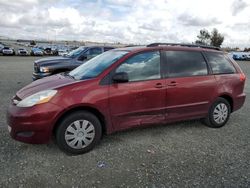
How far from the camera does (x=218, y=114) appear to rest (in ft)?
17.3

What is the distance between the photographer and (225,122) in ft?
17.8

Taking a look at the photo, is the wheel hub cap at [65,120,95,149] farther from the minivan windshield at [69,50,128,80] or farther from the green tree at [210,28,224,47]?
the green tree at [210,28,224,47]

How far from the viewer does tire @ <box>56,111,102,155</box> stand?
381 centimetres

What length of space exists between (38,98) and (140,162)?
177 centimetres

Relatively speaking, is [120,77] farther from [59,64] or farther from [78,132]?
[59,64]

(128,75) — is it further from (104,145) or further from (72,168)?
(72,168)

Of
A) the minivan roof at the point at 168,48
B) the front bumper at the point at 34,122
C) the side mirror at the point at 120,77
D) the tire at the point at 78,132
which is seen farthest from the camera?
the minivan roof at the point at 168,48

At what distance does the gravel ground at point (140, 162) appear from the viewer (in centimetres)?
323

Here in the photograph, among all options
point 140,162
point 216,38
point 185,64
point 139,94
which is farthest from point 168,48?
point 216,38

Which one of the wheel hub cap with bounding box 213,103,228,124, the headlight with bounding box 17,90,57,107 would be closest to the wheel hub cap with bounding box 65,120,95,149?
the headlight with bounding box 17,90,57,107

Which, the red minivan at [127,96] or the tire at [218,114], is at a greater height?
the red minivan at [127,96]

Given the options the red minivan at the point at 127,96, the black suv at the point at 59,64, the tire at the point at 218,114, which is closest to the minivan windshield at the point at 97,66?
the red minivan at the point at 127,96

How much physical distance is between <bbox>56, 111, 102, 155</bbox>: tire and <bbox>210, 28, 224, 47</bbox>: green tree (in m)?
73.9

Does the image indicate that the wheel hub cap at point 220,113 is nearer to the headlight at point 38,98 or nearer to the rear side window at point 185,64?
the rear side window at point 185,64
